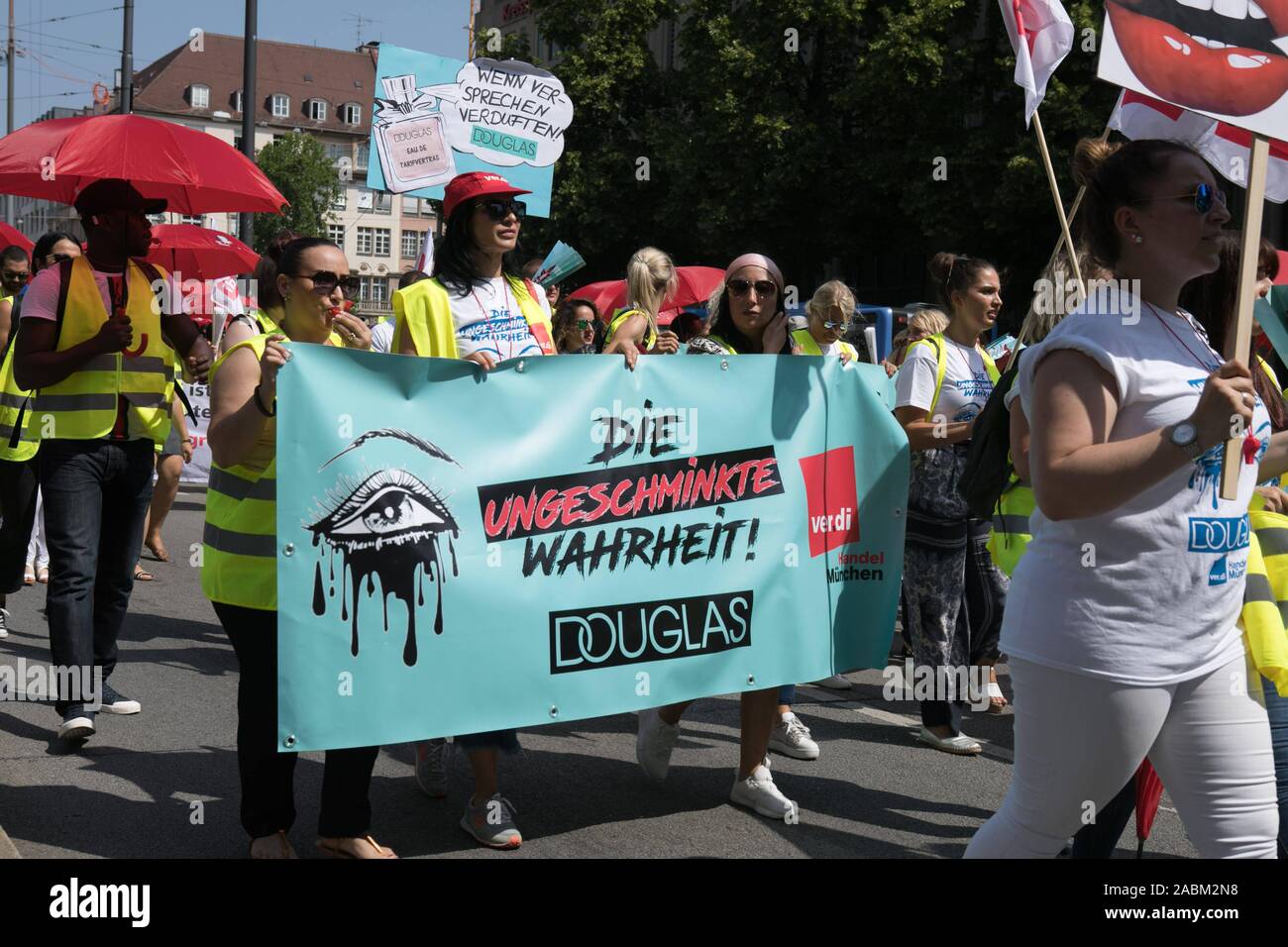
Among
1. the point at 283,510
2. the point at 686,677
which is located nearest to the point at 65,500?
the point at 283,510

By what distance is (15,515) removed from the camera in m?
6.89

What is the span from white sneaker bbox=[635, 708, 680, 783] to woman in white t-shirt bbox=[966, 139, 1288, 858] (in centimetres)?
245

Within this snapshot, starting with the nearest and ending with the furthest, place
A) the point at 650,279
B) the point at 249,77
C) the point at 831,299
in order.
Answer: the point at 650,279
the point at 831,299
the point at 249,77

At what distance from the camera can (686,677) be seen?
467 cm

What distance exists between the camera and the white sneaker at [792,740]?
590cm

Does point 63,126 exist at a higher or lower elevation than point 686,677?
higher

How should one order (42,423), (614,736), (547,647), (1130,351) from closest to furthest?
(1130,351), (547,647), (42,423), (614,736)

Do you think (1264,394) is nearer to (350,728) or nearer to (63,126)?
(350,728)

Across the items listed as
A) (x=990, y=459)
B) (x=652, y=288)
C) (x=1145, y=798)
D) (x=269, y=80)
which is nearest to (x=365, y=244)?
(x=269, y=80)

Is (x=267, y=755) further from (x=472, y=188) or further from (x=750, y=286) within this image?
(x=750, y=286)

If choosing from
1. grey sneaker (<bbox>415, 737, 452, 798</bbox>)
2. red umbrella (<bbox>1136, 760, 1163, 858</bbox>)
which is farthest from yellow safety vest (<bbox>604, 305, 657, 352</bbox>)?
red umbrella (<bbox>1136, 760, 1163, 858</bbox>)

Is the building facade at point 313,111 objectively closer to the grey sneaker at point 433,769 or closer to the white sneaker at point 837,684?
the white sneaker at point 837,684

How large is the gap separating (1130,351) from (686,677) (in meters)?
2.22

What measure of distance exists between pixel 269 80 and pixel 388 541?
344ft
